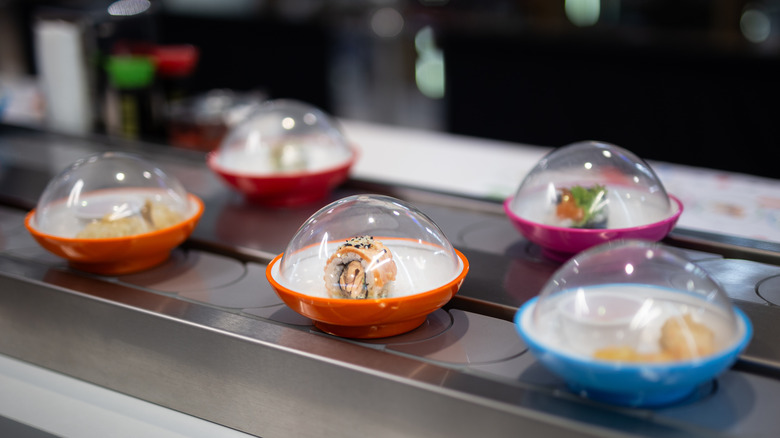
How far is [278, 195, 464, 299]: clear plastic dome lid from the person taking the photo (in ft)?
3.26

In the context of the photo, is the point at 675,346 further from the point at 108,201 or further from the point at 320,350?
the point at 108,201

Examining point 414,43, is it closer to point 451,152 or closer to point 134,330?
point 451,152

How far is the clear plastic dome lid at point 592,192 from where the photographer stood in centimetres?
120

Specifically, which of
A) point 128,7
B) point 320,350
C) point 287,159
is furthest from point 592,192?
point 128,7

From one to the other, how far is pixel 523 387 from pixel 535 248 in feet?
1.56

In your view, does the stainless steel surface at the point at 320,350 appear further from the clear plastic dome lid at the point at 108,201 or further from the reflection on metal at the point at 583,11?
the reflection on metal at the point at 583,11

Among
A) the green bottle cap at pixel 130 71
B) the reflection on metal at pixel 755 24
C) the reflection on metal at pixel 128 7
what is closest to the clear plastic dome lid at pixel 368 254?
the green bottle cap at pixel 130 71

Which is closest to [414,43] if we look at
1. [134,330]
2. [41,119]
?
[41,119]

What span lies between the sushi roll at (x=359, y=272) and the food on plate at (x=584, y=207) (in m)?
0.33

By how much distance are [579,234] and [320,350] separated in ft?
1.43

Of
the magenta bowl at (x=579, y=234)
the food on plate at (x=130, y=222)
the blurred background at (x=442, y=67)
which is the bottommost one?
the blurred background at (x=442, y=67)

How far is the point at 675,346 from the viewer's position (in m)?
0.81

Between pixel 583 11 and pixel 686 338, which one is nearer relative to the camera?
pixel 686 338

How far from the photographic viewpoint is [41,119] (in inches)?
98.7
